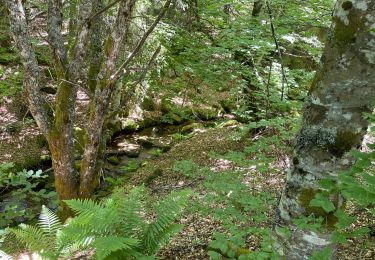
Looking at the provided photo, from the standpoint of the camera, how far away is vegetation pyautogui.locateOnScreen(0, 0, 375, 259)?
2102 mm

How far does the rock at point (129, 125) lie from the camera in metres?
11.3

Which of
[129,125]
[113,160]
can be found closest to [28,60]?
[113,160]

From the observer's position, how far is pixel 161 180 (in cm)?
695

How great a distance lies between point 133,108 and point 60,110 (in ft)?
21.3

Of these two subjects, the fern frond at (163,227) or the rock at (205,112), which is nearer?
the fern frond at (163,227)

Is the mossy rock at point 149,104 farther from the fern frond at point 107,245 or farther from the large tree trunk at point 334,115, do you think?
the large tree trunk at point 334,115

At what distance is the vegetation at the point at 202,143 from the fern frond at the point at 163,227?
1 cm

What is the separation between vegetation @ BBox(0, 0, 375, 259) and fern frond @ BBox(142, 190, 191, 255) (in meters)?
0.01

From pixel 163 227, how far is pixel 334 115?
2009 mm

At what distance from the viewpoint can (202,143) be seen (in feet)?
28.8

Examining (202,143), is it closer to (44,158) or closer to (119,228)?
(44,158)

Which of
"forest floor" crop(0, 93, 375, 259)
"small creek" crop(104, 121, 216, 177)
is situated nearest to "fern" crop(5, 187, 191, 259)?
"forest floor" crop(0, 93, 375, 259)

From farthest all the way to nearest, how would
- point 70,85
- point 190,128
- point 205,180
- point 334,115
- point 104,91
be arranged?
point 190,128 → point 70,85 → point 104,91 → point 205,180 → point 334,115

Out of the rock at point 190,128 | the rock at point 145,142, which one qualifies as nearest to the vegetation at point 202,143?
the rock at point 145,142
